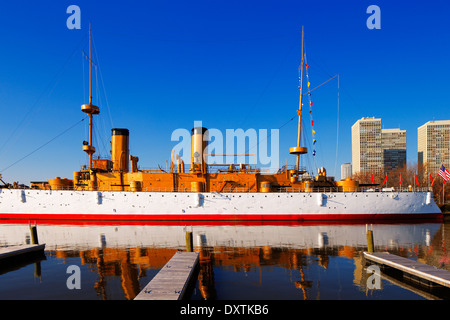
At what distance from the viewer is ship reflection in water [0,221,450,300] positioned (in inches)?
311

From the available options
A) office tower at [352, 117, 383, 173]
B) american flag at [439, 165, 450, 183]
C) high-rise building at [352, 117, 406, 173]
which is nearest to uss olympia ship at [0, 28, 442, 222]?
american flag at [439, 165, 450, 183]

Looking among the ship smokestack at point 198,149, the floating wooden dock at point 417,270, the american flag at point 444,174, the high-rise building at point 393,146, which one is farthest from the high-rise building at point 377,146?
the floating wooden dock at point 417,270

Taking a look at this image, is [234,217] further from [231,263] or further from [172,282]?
[172,282]

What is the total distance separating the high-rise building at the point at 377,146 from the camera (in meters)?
132

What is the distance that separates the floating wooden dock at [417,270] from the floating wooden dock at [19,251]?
16.0 metres

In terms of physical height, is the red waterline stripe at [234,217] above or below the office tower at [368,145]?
below

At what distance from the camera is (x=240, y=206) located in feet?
→ 80.6

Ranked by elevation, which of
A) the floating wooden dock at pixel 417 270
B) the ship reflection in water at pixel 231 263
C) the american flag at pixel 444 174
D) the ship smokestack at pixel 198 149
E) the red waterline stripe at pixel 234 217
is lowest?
the red waterline stripe at pixel 234 217

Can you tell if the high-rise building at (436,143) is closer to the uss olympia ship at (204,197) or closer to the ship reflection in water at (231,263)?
the uss olympia ship at (204,197)

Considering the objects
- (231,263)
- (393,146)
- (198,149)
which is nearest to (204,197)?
(198,149)

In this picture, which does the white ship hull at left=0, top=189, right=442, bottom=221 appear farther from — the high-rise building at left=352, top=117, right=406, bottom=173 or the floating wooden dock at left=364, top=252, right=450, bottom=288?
the high-rise building at left=352, top=117, right=406, bottom=173
